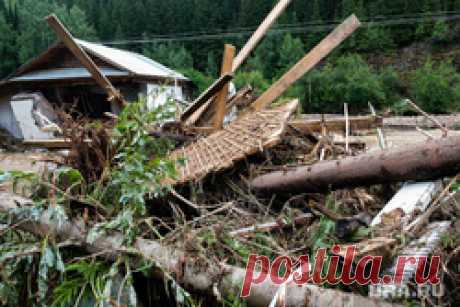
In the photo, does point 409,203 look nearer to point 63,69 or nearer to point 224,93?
point 224,93

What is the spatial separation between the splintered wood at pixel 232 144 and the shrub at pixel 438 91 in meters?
21.0

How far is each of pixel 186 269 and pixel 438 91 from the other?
79.3ft

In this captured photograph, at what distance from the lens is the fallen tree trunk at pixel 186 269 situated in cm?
163

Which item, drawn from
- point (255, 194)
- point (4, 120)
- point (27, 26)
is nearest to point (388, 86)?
point (4, 120)

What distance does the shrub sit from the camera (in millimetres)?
21852

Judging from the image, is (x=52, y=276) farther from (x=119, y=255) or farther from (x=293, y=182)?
(x=293, y=182)

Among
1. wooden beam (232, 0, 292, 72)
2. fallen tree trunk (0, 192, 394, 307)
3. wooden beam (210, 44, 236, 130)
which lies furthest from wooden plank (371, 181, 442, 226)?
wooden beam (232, 0, 292, 72)

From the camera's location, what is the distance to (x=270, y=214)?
2.93 metres

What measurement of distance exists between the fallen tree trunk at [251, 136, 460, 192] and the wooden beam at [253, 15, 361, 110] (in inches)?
68.2

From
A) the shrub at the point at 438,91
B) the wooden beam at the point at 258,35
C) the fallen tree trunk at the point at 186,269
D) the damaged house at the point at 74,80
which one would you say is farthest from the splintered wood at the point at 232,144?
the shrub at the point at 438,91

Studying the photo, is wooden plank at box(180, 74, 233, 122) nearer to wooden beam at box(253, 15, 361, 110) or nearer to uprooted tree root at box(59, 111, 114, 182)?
wooden beam at box(253, 15, 361, 110)

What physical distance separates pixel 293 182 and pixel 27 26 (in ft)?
116

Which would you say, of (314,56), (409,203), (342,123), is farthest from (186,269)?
(314,56)

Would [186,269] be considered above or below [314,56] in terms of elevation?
below
